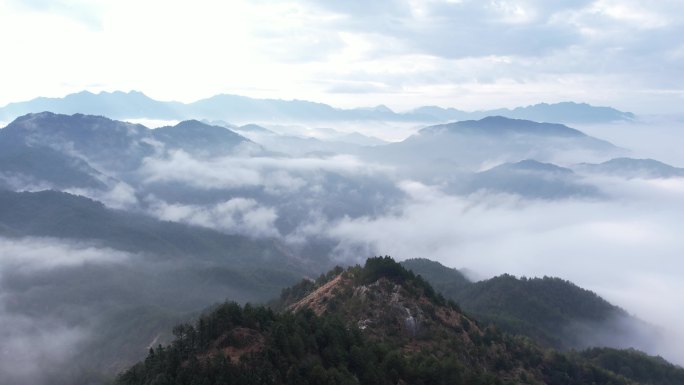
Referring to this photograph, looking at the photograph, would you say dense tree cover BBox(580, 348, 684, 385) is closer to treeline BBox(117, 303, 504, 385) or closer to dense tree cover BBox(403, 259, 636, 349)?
dense tree cover BBox(403, 259, 636, 349)

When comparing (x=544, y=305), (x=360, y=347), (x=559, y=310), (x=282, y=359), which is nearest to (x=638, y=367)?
(x=544, y=305)

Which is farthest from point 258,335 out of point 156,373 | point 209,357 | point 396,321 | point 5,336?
point 5,336

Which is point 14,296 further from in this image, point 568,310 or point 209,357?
point 568,310

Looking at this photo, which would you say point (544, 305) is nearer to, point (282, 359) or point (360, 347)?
point (360, 347)

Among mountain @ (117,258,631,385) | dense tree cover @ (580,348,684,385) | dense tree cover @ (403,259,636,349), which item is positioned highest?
mountain @ (117,258,631,385)

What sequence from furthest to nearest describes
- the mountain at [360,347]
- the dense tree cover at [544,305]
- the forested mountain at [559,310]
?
the forested mountain at [559,310] → the dense tree cover at [544,305] → the mountain at [360,347]

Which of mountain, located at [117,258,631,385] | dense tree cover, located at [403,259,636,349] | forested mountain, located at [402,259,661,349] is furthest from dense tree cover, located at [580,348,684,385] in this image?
forested mountain, located at [402,259,661,349]

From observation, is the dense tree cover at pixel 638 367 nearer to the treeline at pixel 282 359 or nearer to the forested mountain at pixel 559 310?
the forested mountain at pixel 559 310

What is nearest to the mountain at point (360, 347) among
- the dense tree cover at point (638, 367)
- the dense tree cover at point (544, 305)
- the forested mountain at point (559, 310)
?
the dense tree cover at point (638, 367)
